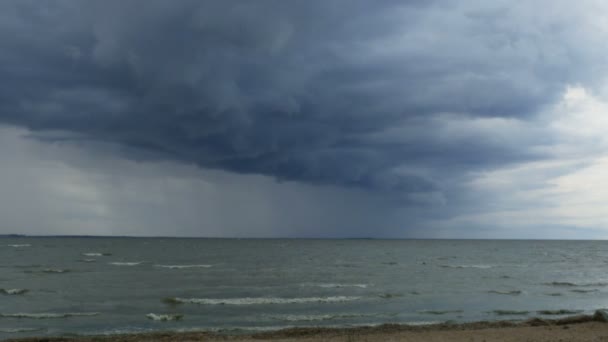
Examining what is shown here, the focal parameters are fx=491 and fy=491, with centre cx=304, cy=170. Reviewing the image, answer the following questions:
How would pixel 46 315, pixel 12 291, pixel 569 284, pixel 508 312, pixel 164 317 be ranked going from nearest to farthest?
1. pixel 164 317
2. pixel 46 315
3. pixel 508 312
4. pixel 12 291
5. pixel 569 284

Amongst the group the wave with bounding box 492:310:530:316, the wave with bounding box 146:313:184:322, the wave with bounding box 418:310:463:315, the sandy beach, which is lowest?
the wave with bounding box 146:313:184:322

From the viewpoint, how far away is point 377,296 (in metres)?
35.1

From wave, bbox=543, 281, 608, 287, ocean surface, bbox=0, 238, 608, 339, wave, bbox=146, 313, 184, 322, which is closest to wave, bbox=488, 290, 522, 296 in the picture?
ocean surface, bbox=0, 238, 608, 339

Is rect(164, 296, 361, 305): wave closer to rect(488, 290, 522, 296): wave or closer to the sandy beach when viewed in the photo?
the sandy beach

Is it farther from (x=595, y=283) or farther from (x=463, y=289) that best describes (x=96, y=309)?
(x=595, y=283)

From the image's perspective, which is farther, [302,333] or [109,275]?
[109,275]

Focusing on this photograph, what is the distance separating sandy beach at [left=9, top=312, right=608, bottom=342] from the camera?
19.5m

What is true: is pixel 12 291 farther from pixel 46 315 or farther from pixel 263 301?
pixel 263 301

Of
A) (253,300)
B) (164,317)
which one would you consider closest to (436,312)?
(253,300)

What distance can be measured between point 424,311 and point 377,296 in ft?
20.8

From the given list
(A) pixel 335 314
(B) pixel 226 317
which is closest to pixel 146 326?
(B) pixel 226 317

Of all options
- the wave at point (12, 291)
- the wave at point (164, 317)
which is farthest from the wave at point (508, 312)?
the wave at point (12, 291)

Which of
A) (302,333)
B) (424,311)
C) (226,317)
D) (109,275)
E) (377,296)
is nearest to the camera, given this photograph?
(302,333)

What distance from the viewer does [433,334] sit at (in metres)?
20.7
